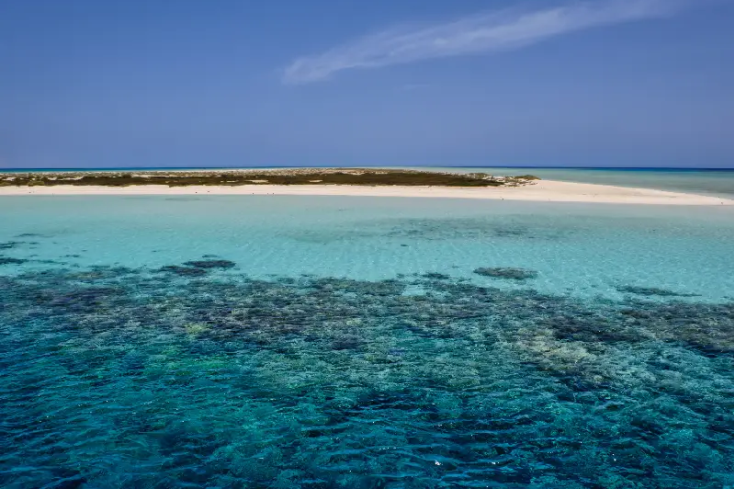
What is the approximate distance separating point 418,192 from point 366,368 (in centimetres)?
3538

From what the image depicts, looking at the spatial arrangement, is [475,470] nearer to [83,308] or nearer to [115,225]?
[83,308]

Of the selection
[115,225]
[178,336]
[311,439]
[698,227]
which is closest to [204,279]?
[178,336]

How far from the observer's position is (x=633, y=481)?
5031 mm

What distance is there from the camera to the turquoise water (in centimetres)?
530

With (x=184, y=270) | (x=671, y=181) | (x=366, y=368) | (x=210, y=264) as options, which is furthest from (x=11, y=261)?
(x=671, y=181)

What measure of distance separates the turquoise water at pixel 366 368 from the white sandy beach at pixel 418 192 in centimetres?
2166

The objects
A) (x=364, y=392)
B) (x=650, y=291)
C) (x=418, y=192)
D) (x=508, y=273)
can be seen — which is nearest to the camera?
(x=364, y=392)

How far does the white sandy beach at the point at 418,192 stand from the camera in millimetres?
36812

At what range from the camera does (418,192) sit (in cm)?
4225

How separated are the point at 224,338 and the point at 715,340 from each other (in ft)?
27.2

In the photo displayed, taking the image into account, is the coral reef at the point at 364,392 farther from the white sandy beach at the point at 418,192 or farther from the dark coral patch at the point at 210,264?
the white sandy beach at the point at 418,192

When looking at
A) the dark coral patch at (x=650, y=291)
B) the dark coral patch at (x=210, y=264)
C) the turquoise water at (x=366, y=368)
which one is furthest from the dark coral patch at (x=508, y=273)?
the dark coral patch at (x=210, y=264)

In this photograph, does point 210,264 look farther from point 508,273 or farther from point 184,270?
point 508,273

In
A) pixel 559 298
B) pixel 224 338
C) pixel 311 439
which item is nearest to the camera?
pixel 311 439
